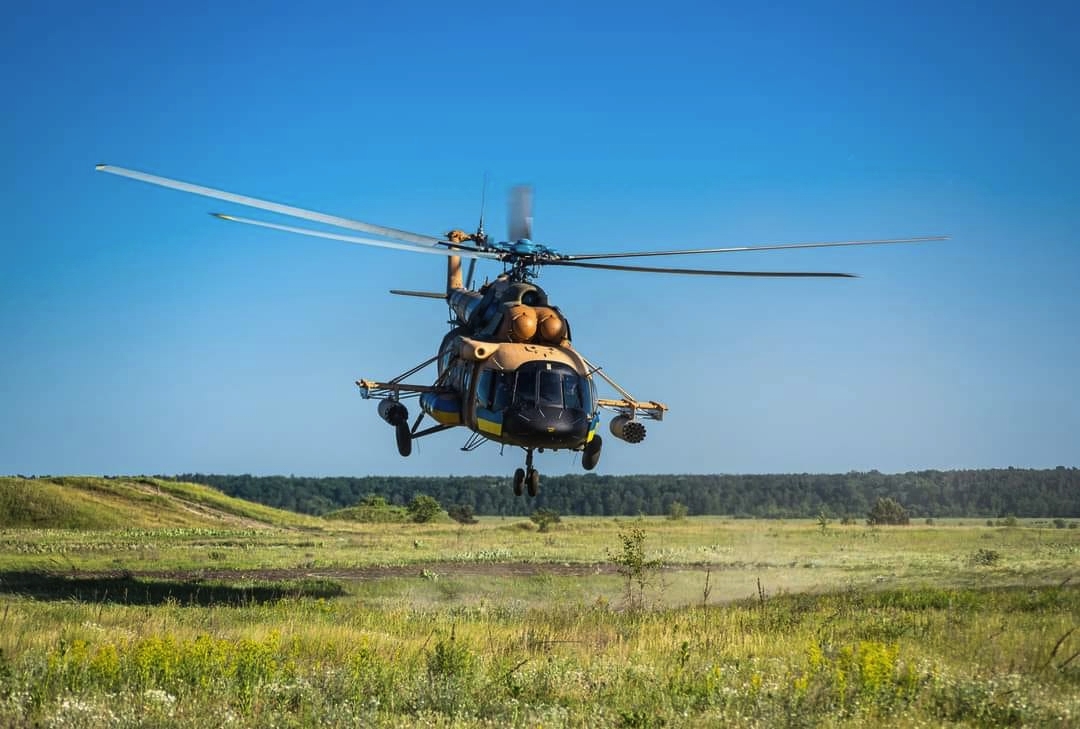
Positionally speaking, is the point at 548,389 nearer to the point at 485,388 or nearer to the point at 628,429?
the point at 485,388

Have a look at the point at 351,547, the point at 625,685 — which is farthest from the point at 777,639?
the point at 351,547

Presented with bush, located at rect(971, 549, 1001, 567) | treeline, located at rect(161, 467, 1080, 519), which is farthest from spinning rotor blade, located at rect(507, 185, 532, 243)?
treeline, located at rect(161, 467, 1080, 519)

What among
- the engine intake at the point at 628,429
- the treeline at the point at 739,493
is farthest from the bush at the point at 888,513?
the engine intake at the point at 628,429

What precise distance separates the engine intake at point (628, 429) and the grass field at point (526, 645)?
12.0 feet

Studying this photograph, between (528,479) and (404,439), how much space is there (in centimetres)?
370

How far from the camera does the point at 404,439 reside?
2503 cm

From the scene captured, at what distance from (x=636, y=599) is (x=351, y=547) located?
65.1 ft

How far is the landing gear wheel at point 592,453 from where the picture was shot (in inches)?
941

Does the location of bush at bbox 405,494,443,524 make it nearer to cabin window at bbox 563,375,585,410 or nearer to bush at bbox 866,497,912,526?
bush at bbox 866,497,912,526

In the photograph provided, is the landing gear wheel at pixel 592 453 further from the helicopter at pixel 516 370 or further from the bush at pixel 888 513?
the bush at pixel 888 513

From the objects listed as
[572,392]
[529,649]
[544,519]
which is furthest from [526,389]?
[544,519]

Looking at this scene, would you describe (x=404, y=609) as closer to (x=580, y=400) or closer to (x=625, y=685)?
(x=580, y=400)

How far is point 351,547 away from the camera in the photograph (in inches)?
1572

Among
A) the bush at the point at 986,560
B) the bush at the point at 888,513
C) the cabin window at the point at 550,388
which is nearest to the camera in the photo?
the cabin window at the point at 550,388
